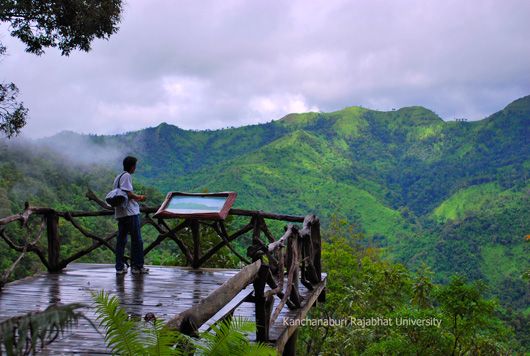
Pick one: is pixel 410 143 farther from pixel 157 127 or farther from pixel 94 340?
pixel 94 340

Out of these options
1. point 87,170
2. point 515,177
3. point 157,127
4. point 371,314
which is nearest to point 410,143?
point 515,177

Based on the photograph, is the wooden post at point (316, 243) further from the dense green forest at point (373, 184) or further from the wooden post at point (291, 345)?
the dense green forest at point (373, 184)

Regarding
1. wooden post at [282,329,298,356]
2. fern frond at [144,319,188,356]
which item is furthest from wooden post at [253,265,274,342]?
wooden post at [282,329,298,356]

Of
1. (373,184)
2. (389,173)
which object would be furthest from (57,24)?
(389,173)

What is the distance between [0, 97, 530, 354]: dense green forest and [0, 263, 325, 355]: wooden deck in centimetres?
536

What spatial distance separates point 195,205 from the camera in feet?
24.3

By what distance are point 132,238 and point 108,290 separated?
3.18 feet

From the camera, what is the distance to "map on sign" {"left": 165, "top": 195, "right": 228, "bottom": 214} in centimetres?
730

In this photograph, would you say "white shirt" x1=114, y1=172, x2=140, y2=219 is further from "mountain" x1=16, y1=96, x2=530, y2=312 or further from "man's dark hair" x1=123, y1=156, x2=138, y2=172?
"mountain" x1=16, y1=96, x2=530, y2=312

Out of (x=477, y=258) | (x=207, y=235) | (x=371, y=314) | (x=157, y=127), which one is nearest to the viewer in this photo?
(x=207, y=235)

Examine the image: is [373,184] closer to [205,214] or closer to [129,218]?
[205,214]

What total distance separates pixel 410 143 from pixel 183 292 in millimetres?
124523

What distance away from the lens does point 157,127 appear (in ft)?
364

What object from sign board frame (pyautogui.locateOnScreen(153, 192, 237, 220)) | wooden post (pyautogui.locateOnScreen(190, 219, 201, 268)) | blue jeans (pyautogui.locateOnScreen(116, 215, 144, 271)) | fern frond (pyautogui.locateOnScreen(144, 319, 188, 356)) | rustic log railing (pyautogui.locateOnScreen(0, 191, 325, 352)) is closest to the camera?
fern frond (pyautogui.locateOnScreen(144, 319, 188, 356))
